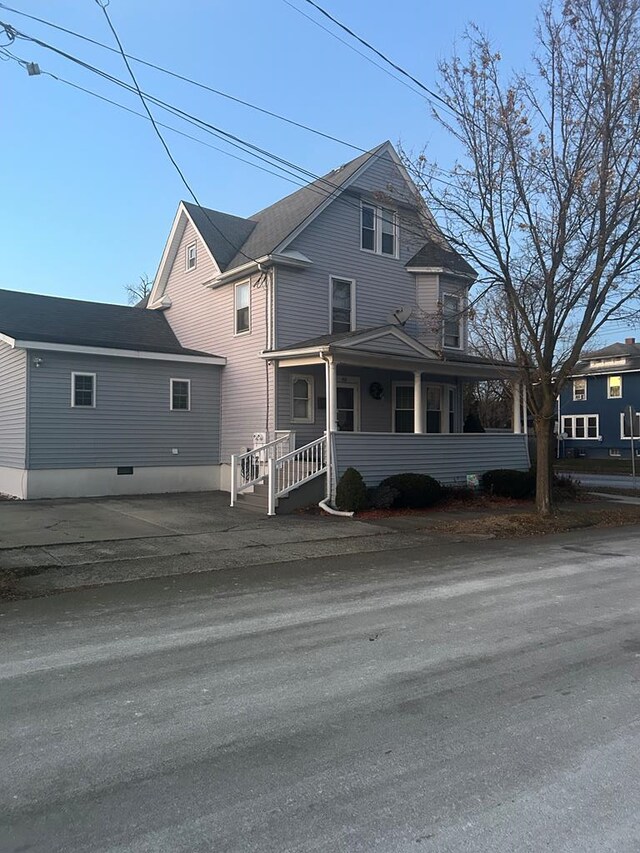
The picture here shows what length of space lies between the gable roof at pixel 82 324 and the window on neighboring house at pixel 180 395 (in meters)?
0.88

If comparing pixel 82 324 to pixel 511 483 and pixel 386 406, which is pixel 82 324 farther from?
pixel 511 483

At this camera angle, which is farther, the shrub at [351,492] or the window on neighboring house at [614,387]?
the window on neighboring house at [614,387]

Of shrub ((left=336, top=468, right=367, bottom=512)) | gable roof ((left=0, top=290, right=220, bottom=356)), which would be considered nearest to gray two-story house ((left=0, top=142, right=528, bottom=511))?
shrub ((left=336, top=468, right=367, bottom=512))

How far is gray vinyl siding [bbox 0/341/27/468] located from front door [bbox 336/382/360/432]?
837 cm

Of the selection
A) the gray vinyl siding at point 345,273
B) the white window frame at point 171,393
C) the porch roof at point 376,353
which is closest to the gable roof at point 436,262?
the gray vinyl siding at point 345,273

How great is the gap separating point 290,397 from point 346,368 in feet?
6.37

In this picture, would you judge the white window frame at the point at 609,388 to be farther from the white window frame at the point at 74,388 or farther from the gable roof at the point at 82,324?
the white window frame at the point at 74,388

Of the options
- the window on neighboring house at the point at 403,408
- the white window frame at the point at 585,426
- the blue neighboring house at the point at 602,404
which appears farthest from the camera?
the white window frame at the point at 585,426

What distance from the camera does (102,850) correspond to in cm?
275

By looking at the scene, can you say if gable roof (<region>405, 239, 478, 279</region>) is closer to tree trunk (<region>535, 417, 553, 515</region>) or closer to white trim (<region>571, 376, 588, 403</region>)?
tree trunk (<region>535, 417, 553, 515</region>)

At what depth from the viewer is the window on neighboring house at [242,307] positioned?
61.2ft

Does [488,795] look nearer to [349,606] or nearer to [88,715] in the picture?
[88,715]

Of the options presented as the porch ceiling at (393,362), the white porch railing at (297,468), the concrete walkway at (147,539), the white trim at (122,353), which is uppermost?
the white trim at (122,353)

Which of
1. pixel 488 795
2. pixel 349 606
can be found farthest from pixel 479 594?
pixel 488 795
